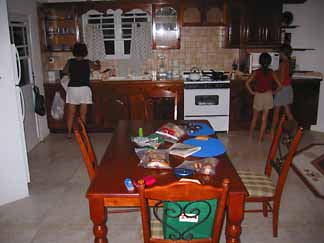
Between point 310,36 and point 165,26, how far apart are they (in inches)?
94.1

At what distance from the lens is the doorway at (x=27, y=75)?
4477 mm

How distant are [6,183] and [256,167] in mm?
2742

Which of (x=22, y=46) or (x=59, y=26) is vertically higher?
(x=59, y=26)

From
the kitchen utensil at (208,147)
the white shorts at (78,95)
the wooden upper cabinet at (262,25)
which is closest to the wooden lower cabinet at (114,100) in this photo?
the white shorts at (78,95)

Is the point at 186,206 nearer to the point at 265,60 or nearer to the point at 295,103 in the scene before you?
the point at 265,60

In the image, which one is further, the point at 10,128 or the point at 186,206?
the point at 10,128

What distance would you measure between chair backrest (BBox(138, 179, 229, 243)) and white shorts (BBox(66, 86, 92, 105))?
3.38 m

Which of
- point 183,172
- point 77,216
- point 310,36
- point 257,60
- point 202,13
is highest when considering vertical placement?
point 202,13

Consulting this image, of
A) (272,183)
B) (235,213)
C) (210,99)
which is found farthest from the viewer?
(210,99)

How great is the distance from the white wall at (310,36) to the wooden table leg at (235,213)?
4.31m

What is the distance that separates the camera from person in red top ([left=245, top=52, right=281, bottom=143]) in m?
4.58

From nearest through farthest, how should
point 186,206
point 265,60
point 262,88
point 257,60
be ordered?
1. point 186,206
2. point 265,60
3. point 262,88
4. point 257,60

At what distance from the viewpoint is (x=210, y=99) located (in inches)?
203

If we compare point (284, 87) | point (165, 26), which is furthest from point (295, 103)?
point (165, 26)
